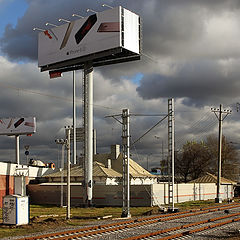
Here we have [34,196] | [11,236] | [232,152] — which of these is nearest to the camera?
[11,236]

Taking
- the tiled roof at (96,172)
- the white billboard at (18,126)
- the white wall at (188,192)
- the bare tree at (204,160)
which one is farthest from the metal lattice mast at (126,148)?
the bare tree at (204,160)

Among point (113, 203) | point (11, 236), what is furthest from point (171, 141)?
point (11, 236)

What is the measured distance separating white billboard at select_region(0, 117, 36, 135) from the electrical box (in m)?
41.5

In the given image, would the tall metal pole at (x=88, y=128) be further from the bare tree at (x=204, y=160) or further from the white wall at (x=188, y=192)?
the bare tree at (x=204, y=160)

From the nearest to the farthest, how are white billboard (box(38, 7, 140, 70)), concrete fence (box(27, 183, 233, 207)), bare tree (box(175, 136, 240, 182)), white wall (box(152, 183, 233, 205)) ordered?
concrete fence (box(27, 183, 233, 207))
white wall (box(152, 183, 233, 205))
white billboard (box(38, 7, 140, 70))
bare tree (box(175, 136, 240, 182))

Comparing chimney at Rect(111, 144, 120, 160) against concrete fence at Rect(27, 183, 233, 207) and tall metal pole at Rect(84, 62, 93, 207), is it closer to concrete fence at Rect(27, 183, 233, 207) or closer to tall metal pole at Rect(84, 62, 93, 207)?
concrete fence at Rect(27, 183, 233, 207)

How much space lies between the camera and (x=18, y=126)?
69562 millimetres

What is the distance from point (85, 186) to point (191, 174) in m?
59.0

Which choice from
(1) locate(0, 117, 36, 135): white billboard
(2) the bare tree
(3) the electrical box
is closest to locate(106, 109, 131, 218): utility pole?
(3) the electrical box

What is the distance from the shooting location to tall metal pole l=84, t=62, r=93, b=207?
50397 mm

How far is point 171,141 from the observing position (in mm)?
38062

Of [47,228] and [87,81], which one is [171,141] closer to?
[47,228]

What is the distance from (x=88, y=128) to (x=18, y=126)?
21709 mm

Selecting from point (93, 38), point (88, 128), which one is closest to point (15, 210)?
point (88, 128)
